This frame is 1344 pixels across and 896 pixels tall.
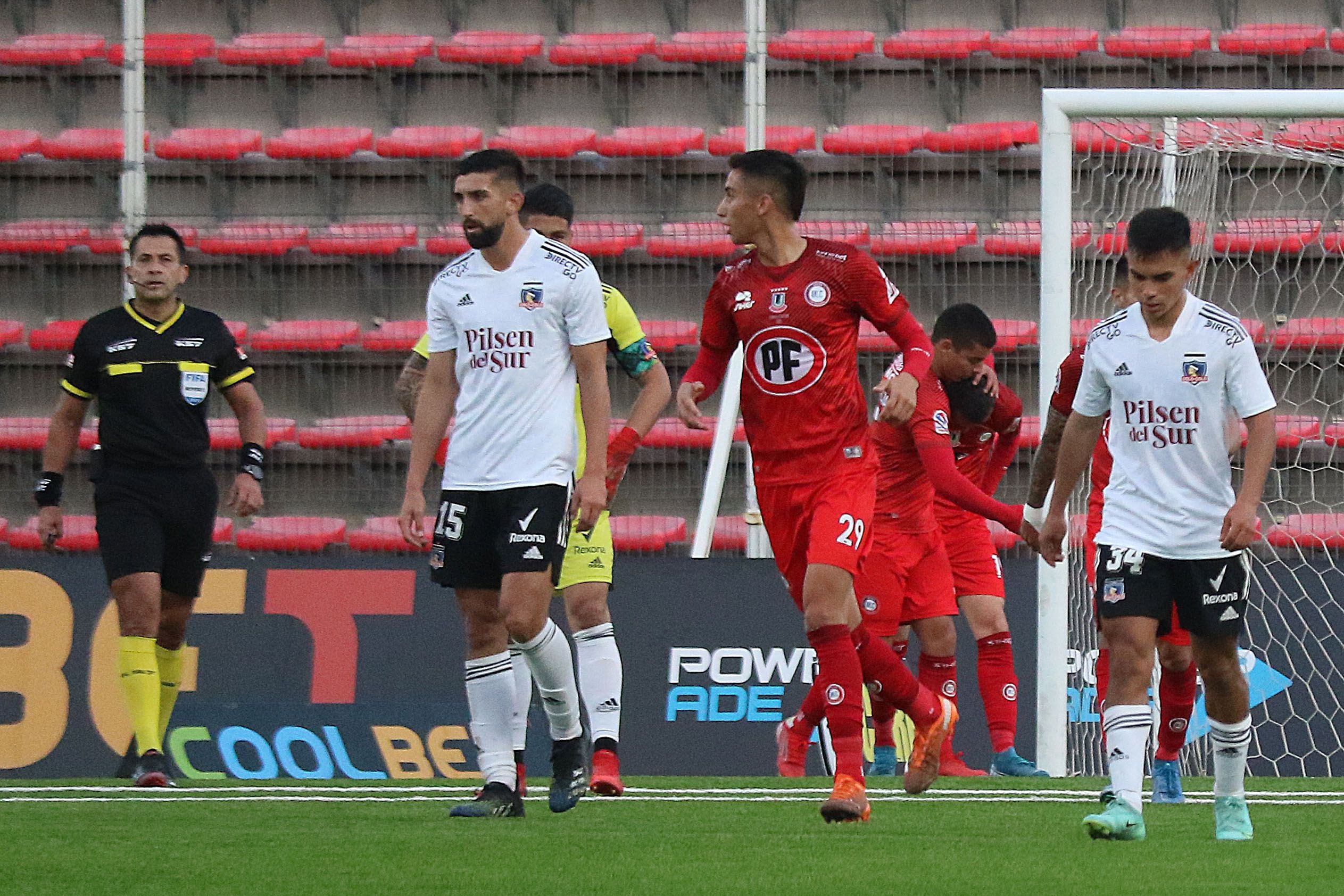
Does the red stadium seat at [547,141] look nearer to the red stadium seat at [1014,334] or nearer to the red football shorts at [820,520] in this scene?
the red stadium seat at [1014,334]

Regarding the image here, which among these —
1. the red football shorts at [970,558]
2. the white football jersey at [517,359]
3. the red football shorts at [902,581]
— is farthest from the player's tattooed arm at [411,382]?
the red football shorts at [970,558]

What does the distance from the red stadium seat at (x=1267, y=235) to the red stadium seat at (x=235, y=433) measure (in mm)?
5723

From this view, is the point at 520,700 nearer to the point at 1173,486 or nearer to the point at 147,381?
the point at 1173,486

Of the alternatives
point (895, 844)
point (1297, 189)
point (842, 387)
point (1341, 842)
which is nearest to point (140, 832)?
point (895, 844)

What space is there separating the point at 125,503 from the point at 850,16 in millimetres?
7854

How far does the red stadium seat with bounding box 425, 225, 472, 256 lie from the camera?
490 inches

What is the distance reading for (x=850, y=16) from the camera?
13609 millimetres

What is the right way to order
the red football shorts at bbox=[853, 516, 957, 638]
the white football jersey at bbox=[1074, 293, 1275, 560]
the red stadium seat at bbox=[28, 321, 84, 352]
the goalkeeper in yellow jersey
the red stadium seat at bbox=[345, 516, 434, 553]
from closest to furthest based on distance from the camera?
the white football jersey at bbox=[1074, 293, 1275, 560], the goalkeeper in yellow jersey, the red football shorts at bbox=[853, 516, 957, 638], the red stadium seat at bbox=[345, 516, 434, 553], the red stadium seat at bbox=[28, 321, 84, 352]

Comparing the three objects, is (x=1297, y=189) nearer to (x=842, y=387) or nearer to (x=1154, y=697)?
(x=1154, y=697)

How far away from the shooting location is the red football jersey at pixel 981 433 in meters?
8.28

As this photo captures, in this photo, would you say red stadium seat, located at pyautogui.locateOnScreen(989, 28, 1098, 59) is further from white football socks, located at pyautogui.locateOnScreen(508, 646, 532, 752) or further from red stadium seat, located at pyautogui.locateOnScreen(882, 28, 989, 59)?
white football socks, located at pyautogui.locateOnScreen(508, 646, 532, 752)

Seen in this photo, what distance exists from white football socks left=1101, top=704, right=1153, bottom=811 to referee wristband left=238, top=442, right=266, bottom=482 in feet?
13.1

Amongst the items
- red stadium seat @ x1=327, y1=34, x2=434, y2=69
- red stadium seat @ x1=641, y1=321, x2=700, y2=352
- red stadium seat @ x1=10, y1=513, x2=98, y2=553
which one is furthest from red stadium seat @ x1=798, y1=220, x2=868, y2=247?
red stadium seat @ x1=10, y1=513, x2=98, y2=553

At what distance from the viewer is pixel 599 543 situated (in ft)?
22.8
